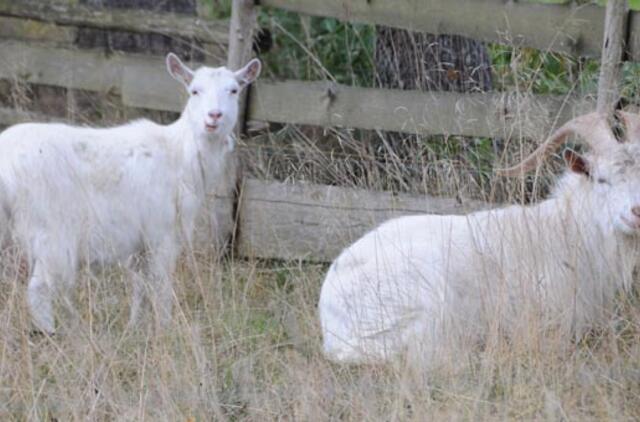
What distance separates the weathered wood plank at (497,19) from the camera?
747cm

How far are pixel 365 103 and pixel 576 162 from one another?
6.42 ft

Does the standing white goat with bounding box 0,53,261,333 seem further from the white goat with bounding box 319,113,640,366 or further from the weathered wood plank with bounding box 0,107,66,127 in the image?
A: the weathered wood plank with bounding box 0,107,66,127

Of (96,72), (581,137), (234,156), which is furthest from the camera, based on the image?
(96,72)

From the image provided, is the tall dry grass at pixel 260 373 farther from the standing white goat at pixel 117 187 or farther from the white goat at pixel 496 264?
the standing white goat at pixel 117 187

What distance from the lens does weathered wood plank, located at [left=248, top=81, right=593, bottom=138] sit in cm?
752

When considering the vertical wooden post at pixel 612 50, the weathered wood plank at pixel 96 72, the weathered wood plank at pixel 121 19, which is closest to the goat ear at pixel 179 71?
the weathered wood plank at pixel 96 72

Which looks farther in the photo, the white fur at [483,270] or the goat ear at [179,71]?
the goat ear at [179,71]

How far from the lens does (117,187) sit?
7.58 meters

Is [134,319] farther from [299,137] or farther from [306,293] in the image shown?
[299,137]

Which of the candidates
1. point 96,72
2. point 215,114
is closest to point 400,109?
point 215,114

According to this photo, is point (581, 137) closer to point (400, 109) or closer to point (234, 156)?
point (400, 109)

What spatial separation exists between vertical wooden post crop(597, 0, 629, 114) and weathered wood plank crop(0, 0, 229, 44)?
3.41m

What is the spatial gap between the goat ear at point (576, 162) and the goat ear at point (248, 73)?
2.40 metres

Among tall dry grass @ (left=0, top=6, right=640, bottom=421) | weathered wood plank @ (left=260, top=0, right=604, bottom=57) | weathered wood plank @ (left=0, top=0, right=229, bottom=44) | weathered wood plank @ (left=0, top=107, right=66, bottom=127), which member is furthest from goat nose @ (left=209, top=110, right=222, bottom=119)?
weathered wood plank @ (left=0, top=107, right=66, bottom=127)
